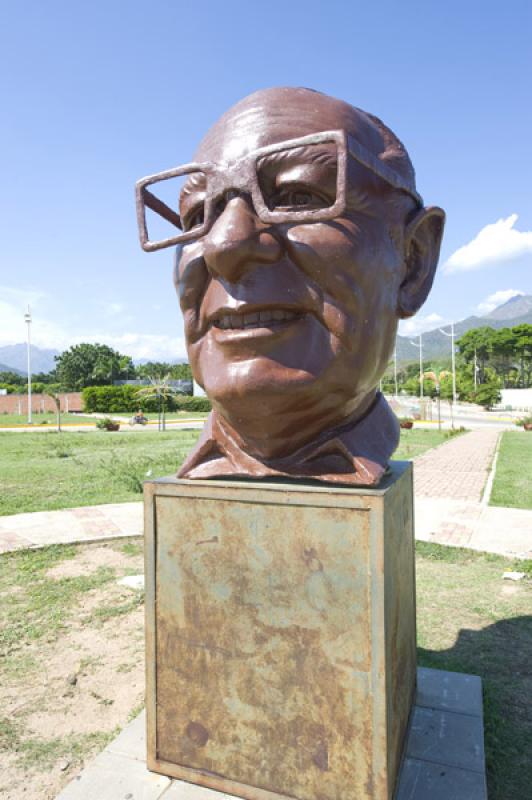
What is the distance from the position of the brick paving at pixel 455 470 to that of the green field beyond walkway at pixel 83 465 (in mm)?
845

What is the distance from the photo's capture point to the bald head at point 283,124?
6.82 feet

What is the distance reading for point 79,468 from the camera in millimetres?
12258

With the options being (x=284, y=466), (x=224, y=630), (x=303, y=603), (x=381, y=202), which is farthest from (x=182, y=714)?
(x=381, y=202)

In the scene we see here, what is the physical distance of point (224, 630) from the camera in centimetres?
223

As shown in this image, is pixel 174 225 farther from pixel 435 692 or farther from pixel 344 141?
pixel 435 692

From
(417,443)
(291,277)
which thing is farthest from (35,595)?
(417,443)

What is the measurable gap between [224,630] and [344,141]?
193 cm

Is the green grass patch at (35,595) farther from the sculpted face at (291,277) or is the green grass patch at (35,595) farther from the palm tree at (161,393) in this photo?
the palm tree at (161,393)

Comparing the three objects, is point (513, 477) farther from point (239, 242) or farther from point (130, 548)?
point (239, 242)

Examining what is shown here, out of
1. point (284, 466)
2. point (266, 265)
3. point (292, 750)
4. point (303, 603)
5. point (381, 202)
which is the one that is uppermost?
point (381, 202)

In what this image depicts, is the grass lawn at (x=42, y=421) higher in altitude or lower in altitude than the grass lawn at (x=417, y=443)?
higher

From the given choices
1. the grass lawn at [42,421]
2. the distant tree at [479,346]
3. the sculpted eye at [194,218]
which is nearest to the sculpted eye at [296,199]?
the sculpted eye at [194,218]

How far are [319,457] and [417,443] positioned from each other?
17.0m

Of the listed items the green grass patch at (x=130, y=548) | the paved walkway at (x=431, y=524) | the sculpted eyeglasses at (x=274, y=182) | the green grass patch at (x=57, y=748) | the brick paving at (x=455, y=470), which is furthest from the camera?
the brick paving at (x=455, y=470)
